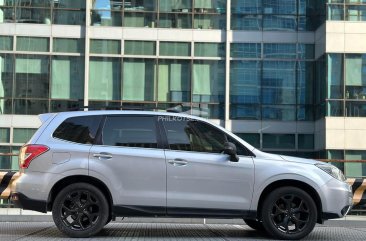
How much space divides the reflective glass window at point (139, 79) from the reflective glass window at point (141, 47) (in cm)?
36

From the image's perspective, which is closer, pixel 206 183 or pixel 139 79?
pixel 206 183

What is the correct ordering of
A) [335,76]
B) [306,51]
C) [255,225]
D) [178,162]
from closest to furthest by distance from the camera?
[178,162] → [255,225] → [335,76] → [306,51]

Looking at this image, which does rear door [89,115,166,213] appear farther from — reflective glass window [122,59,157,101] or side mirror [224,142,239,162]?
reflective glass window [122,59,157,101]

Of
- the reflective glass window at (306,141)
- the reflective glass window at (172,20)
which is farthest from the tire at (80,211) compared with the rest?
the reflective glass window at (306,141)

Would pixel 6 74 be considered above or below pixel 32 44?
below

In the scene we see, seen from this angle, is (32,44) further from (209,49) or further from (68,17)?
(209,49)

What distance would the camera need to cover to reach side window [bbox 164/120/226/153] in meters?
8.70

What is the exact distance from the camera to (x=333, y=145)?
25.1 meters

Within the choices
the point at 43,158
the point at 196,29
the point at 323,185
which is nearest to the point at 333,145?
the point at 196,29

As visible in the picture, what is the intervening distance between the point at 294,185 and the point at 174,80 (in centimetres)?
1914

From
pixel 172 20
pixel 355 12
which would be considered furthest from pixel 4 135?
pixel 355 12

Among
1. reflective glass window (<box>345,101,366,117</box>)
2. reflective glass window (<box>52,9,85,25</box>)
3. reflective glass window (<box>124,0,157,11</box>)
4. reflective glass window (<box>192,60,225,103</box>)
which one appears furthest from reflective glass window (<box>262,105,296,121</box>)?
reflective glass window (<box>52,9,85,25</box>)

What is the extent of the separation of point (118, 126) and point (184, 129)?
0.95m

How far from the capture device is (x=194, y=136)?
8.77m
